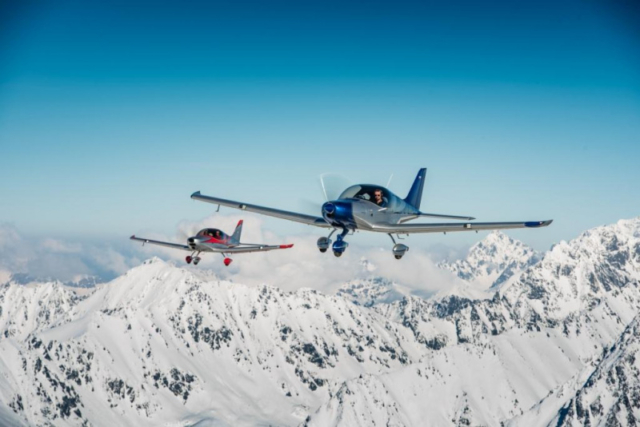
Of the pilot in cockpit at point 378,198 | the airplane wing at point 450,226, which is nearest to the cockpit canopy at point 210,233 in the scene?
the pilot in cockpit at point 378,198

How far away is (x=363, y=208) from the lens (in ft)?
148

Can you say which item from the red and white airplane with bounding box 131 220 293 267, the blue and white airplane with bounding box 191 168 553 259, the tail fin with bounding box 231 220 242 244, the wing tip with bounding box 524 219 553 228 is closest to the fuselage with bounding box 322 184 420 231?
the blue and white airplane with bounding box 191 168 553 259

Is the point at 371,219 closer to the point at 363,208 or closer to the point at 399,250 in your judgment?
the point at 363,208

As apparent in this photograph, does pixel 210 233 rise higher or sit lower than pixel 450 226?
lower

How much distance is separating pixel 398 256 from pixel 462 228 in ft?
16.3

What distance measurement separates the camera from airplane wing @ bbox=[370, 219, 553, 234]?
42562 millimetres

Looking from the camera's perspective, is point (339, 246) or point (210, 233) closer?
point (339, 246)

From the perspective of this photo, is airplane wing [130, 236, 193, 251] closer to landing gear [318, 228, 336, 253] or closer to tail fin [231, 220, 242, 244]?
tail fin [231, 220, 242, 244]

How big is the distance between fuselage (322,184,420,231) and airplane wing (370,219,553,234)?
78 cm

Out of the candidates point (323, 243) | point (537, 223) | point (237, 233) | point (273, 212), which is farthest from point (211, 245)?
point (537, 223)

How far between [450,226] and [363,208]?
6.18 meters

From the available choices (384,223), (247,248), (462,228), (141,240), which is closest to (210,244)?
(247,248)

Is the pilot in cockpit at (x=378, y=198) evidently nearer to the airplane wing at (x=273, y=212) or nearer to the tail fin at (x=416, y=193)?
the airplane wing at (x=273, y=212)

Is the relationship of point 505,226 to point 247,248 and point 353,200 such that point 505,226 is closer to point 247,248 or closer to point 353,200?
point 353,200
